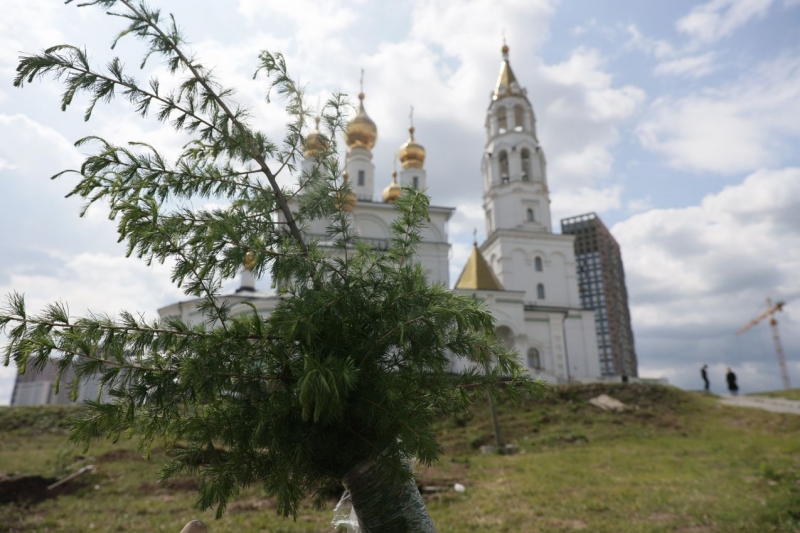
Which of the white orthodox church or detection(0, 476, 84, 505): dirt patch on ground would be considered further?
the white orthodox church

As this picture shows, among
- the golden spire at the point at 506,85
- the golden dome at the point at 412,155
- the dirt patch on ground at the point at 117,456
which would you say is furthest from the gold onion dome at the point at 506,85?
the dirt patch on ground at the point at 117,456

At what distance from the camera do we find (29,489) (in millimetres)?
9070

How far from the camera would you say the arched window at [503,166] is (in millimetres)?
30656

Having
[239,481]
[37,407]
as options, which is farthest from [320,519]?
[37,407]

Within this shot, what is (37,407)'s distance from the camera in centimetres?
2083

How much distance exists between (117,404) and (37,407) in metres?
23.3

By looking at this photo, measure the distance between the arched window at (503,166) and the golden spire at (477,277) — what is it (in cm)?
575

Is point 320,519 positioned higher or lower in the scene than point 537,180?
lower

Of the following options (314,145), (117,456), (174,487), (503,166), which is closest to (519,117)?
(503,166)

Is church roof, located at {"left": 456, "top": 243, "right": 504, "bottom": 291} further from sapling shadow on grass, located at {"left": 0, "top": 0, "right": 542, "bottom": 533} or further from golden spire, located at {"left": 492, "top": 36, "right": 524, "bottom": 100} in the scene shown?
sapling shadow on grass, located at {"left": 0, "top": 0, "right": 542, "bottom": 533}

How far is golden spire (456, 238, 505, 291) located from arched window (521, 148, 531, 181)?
6.15 m

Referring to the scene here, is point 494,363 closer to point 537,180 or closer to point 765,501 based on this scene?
point 765,501

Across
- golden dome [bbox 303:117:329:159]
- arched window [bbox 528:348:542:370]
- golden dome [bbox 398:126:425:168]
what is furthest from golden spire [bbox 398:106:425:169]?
golden dome [bbox 303:117:329:159]

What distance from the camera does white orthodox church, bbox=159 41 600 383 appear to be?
26891 millimetres
